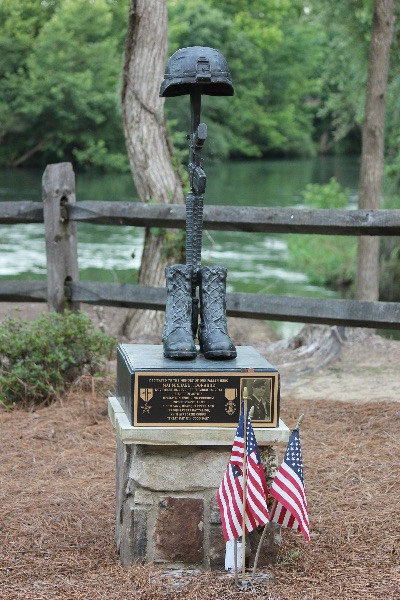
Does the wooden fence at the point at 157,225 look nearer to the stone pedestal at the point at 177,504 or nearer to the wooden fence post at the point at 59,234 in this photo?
the wooden fence post at the point at 59,234

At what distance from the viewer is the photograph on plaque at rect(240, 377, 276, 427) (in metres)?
3.62

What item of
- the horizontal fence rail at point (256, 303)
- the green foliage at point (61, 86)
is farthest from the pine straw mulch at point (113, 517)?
the green foliage at point (61, 86)

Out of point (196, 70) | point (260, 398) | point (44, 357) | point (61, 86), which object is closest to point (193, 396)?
point (260, 398)

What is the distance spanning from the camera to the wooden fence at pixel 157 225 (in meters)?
6.74

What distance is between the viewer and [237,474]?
345 cm

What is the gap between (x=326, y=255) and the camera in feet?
55.7

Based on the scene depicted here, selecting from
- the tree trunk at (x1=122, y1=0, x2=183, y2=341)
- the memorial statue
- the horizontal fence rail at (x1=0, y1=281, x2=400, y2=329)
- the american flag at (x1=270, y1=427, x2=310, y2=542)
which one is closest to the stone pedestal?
the american flag at (x1=270, y1=427, x2=310, y2=542)

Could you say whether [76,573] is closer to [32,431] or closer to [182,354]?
[182,354]

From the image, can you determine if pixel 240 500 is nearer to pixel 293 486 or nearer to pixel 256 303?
pixel 293 486

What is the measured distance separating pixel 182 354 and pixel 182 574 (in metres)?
0.89

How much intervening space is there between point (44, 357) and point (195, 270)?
2.56 m

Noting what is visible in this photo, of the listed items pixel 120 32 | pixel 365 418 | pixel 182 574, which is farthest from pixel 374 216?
pixel 120 32

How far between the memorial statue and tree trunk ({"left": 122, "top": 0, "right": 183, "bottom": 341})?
444 cm

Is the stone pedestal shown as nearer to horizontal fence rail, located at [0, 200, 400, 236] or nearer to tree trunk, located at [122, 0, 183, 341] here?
horizontal fence rail, located at [0, 200, 400, 236]
